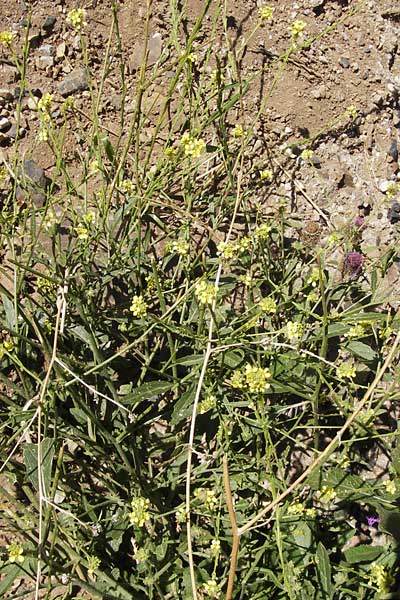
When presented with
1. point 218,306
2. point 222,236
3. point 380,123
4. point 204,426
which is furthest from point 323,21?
point 204,426

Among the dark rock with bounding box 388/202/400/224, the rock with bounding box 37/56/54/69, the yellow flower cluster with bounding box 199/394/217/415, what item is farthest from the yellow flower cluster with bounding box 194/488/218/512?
the rock with bounding box 37/56/54/69

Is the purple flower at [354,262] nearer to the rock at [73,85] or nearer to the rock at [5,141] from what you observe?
the rock at [73,85]

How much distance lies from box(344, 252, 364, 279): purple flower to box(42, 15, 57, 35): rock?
139 cm

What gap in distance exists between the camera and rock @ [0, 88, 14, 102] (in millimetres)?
2379

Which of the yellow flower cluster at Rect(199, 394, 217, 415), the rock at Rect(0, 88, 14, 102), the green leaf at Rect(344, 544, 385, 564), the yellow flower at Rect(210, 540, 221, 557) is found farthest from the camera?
the rock at Rect(0, 88, 14, 102)

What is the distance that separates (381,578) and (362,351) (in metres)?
0.61

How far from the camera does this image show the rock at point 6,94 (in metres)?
2.38

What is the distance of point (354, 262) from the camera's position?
210cm

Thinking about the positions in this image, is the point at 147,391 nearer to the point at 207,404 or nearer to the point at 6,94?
the point at 207,404

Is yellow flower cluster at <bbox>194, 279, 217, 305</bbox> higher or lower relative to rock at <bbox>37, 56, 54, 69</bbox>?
lower

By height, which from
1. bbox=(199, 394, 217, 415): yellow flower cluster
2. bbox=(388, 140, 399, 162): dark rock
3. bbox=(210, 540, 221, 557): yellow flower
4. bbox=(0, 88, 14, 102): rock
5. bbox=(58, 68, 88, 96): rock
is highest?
bbox=(58, 68, 88, 96): rock

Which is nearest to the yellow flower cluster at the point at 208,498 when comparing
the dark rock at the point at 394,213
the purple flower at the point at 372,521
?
the purple flower at the point at 372,521

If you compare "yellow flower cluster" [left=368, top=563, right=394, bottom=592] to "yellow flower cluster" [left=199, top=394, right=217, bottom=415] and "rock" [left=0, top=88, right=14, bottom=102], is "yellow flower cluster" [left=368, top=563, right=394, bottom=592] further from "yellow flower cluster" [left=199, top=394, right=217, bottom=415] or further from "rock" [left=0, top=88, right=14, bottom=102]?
"rock" [left=0, top=88, right=14, bottom=102]

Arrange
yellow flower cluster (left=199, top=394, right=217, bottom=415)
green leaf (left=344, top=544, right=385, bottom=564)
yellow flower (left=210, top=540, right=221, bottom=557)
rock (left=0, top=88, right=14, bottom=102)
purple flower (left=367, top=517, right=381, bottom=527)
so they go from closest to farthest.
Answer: yellow flower (left=210, top=540, right=221, bottom=557), yellow flower cluster (left=199, top=394, right=217, bottom=415), green leaf (left=344, top=544, right=385, bottom=564), purple flower (left=367, top=517, right=381, bottom=527), rock (left=0, top=88, right=14, bottom=102)
